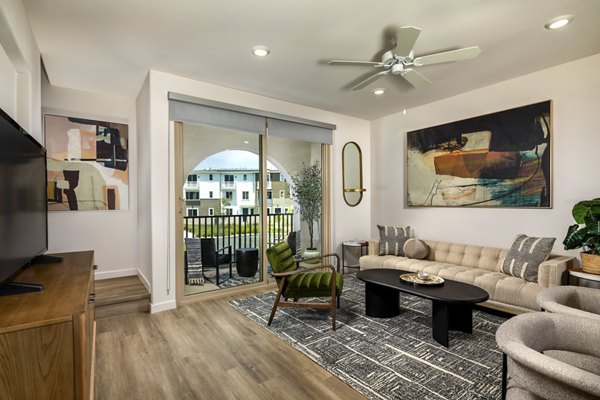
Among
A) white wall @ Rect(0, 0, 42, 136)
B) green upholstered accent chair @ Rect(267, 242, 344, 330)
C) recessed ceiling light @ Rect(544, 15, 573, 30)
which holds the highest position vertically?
recessed ceiling light @ Rect(544, 15, 573, 30)

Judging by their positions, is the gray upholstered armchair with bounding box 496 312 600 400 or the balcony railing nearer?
the gray upholstered armchair with bounding box 496 312 600 400

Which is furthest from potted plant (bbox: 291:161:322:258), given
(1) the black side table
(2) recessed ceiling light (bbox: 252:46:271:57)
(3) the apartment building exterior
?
(2) recessed ceiling light (bbox: 252:46:271:57)

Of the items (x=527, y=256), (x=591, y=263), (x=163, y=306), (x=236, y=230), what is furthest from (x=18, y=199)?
(x=591, y=263)

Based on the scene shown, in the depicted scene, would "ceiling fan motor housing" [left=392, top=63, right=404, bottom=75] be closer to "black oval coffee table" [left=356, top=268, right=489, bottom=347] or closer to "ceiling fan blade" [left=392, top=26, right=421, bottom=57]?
"ceiling fan blade" [left=392, top=26, right=421, bottom=57]

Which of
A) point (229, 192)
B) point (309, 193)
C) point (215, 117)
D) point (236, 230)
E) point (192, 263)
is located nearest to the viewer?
point (215, 117)

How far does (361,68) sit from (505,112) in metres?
2.02

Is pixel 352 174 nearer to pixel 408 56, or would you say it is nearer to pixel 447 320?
pixel 408 56

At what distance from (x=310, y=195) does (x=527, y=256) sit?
120 inches

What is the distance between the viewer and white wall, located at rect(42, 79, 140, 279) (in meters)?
3.93

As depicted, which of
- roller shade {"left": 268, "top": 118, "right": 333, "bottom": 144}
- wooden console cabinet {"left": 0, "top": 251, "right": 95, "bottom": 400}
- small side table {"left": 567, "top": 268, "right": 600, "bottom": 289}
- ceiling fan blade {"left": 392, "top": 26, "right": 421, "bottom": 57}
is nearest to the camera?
wooden console cabinet {"left": 0, "top": 251, "right": 95, "bottom": 400}

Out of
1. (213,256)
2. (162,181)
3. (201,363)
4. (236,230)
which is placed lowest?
(201,363)

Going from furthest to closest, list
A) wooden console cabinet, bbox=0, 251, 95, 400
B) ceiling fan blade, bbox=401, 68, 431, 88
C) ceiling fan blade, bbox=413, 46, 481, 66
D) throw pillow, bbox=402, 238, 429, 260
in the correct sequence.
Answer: throw pillow, bbox=402, 238, 429, 260 < ceiling fan blade, bbox=401, 68, 431, 88 < ceiling fan blade, bbox=413, 46, 481, 66 < wooden console cabinet, bbox=0, 251, 95, 400

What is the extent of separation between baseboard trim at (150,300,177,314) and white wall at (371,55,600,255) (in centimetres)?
367

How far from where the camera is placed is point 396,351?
253 cm
